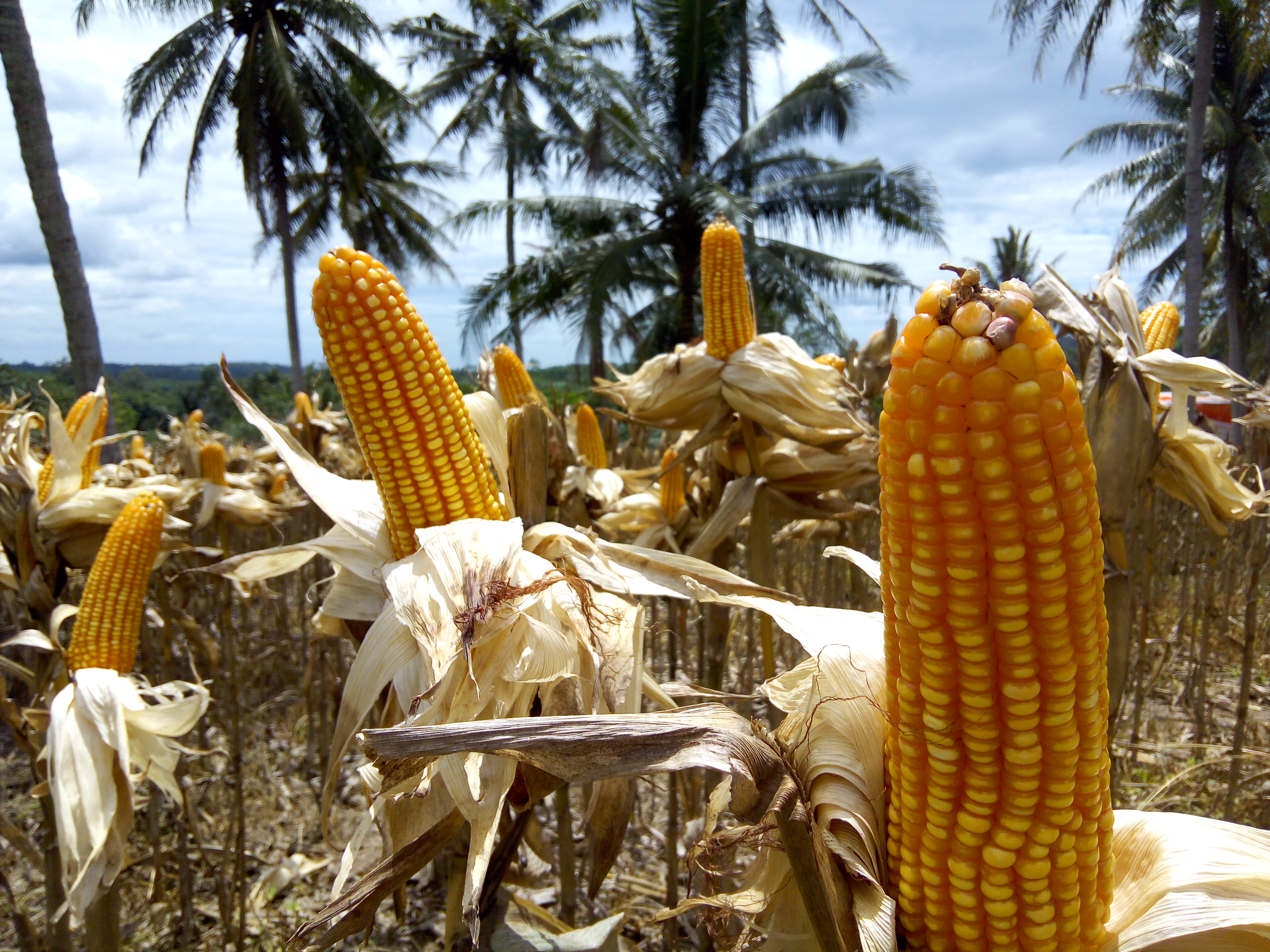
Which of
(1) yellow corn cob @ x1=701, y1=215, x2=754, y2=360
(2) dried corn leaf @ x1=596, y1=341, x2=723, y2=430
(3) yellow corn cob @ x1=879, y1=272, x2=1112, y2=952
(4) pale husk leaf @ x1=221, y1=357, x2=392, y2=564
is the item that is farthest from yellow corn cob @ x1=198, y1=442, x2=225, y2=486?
A: (3) yellow corn cob @ x1=879, y1=272, x2=1112, y2=952

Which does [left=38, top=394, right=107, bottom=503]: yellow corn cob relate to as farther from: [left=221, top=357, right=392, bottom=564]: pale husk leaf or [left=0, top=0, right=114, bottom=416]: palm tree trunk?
[left=0, top=0, right=114, bottom=416]: palm tree trunk

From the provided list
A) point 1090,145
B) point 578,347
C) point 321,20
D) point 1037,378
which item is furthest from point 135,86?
point 1090,145

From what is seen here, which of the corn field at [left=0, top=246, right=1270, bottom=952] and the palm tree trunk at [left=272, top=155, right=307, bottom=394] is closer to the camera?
the corn field at [left=0, top=246, right=1270, bottom=952]

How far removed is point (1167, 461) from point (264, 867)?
499 cm

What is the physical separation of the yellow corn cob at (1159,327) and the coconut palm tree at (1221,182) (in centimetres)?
2654

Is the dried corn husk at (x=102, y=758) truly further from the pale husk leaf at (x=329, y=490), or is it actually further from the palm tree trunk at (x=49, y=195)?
the palm tree trunk at (x=49, y=195)

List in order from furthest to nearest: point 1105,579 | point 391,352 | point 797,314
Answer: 1. point 797,314
2. point 1105,579
3. point 391,352

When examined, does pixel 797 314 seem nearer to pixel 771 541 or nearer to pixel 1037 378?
pixel 771 541

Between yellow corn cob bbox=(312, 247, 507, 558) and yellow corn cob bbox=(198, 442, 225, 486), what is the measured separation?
4050 millimetres

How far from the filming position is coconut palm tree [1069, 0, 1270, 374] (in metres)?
26.4

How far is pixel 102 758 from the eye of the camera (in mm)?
2447

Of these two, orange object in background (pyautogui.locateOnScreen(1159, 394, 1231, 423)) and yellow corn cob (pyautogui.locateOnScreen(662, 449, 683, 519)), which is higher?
orange object in background (pyautogui.locateOnScreen(1159, 394, 1231, 423))

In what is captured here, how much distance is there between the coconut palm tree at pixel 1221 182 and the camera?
26.4m

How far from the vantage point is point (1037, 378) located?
2.61 ft
